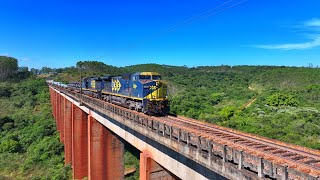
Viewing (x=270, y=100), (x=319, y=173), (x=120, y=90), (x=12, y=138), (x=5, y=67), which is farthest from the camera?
(x=5, y=67)

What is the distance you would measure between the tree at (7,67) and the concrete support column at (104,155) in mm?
144232

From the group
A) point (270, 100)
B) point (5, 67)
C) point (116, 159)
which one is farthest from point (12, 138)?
point (5, 67)

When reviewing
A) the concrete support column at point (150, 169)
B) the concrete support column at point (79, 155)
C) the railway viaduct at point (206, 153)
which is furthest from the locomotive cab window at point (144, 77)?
the concrete support column at point (79, 155)

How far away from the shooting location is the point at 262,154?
32.0 feet

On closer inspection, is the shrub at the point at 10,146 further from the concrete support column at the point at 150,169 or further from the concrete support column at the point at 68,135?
the concrete support column at the point at 150,169

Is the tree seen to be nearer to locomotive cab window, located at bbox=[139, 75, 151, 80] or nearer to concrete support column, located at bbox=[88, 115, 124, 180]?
concrete support column, located at bbox=[88, 115, 124, 180]

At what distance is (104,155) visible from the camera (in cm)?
2859

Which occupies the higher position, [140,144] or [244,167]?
[244,167]

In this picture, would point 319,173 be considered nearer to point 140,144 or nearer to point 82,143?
point 140,144

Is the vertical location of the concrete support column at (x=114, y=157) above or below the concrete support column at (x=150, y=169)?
below

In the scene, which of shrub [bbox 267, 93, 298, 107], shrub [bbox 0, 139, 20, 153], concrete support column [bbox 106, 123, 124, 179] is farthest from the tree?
concrete support column [bbox 106, 123, 124, 179]

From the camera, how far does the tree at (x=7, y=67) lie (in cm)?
14990

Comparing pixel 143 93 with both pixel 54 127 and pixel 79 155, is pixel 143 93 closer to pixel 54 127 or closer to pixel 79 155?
pixel 79 155

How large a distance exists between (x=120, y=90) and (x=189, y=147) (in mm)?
18421
